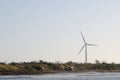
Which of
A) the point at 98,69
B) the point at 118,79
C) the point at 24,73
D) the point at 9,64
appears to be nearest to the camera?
the point at 118,79

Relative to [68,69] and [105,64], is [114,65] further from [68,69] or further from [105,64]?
[68,69]

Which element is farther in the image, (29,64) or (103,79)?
(29,64)

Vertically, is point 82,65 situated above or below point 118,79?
above

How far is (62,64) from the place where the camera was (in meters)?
112

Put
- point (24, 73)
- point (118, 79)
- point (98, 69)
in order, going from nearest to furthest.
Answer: point (118, 79), point (24, 73), point (98, 69)

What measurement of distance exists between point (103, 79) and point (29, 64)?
126 feet

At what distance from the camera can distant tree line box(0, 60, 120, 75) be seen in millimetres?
99000

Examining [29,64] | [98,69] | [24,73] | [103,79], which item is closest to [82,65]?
[98,69]

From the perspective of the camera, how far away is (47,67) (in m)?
107

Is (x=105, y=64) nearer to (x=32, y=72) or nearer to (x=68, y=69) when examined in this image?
(x=68, y=69)

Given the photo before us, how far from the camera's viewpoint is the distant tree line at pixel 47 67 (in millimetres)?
99000

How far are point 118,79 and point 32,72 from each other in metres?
32.7

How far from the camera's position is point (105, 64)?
393 ft

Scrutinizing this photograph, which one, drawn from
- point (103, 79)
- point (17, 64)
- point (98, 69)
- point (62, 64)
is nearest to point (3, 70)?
point (17, 64)
